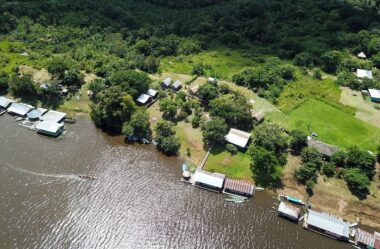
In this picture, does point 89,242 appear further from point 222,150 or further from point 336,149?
point 336,149

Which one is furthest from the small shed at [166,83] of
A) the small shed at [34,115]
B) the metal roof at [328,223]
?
the metal roof at [328,223]

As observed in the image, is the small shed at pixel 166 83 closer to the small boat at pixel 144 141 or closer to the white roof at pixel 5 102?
the small boat at pixel 144 141

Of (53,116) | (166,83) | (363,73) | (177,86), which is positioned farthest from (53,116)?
(363,73)

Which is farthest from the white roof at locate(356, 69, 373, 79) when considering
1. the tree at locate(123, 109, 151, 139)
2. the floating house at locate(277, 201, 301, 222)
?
the tree at locate(123, 109, 151, 139)

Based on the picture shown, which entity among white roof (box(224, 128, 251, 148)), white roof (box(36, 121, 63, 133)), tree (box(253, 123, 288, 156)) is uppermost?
tree (box(253, 123, 288, 156))

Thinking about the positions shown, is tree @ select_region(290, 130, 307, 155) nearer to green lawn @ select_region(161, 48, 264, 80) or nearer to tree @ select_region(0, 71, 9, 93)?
green lawn @ select_region(161, 48, 264, 80)

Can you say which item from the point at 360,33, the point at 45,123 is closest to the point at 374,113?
the point at 360,33
